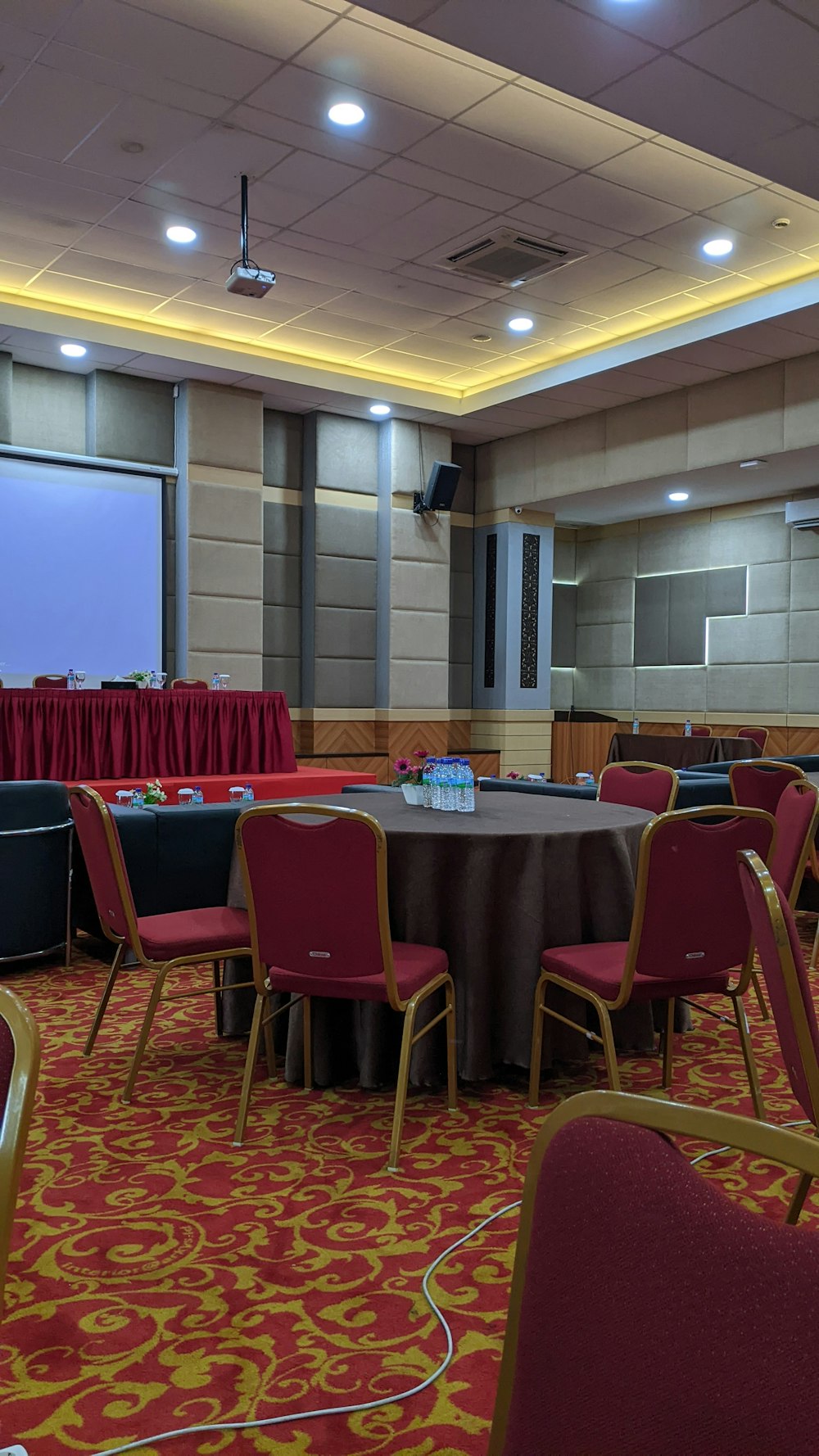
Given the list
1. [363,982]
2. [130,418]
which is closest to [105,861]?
[363,982]

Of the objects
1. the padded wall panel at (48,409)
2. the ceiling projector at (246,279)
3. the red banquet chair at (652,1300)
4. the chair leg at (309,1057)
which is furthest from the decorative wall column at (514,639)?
the red banquet chair at (652,1300)

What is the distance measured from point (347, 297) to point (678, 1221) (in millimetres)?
8712

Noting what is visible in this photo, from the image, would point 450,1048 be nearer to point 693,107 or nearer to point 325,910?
point 325,910

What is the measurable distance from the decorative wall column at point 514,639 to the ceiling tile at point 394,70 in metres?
5.99

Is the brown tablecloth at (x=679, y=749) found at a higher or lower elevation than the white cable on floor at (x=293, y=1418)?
higher

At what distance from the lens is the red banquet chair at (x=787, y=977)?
5.81 ft

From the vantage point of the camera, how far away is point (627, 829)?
3.37 m

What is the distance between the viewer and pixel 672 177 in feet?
21.3

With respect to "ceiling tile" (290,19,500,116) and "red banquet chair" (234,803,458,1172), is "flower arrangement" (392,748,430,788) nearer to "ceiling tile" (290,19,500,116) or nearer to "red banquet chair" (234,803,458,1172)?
"red banquet chair" (234,803,458,1172)

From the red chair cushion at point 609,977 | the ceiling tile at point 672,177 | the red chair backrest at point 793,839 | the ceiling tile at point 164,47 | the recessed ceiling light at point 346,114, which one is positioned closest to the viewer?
the red chair cushion at point 609,977

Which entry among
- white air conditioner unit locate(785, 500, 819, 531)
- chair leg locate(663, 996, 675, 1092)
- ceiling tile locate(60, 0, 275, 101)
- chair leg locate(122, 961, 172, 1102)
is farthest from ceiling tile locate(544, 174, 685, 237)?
chair leg locate(122, 961, 172, 1102)

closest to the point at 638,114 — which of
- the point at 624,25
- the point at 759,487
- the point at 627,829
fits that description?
the point at 624,25

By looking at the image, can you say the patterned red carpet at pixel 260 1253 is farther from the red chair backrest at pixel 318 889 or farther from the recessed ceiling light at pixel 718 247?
the recessed ceiling light at pixel 718 247

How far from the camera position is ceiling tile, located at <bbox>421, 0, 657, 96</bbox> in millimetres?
4270
